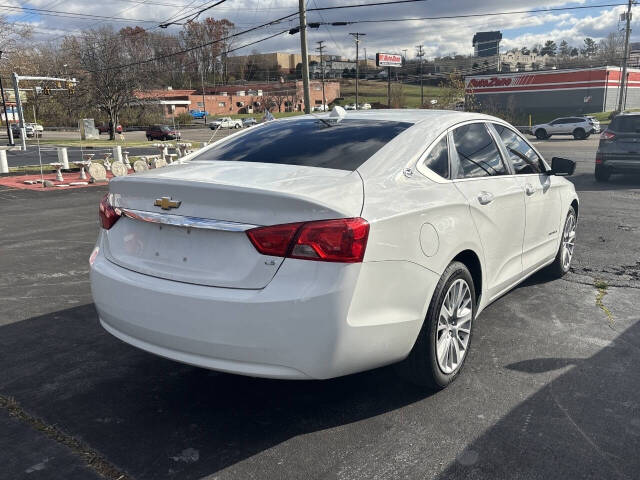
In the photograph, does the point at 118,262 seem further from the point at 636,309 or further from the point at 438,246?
the point at 636,309

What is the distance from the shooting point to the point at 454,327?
3.56 m

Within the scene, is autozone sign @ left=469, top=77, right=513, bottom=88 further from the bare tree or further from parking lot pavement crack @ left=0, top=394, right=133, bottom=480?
parking lot pavement crack @ left=0, top=394, right=133, bottom=480

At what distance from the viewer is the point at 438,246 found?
10.7 ft

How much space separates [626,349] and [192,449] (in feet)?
10.0

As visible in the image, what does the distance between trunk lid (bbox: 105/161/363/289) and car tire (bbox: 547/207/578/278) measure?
11.0ft

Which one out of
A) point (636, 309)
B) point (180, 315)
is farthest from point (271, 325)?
point (636, 309)

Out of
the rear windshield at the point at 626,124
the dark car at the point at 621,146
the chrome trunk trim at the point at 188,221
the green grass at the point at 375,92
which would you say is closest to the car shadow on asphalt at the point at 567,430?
the chrome trunk trim at the point at 188,221

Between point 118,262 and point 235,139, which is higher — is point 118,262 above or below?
below

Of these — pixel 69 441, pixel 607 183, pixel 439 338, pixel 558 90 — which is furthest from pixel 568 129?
pixel 69 441

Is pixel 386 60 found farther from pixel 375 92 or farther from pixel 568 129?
pixel 568 129

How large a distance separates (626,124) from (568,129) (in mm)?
29730

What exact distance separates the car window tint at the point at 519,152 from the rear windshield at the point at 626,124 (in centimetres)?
1001

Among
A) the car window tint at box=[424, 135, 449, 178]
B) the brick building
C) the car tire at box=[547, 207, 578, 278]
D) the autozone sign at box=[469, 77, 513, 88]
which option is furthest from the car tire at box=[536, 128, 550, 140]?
the brick building

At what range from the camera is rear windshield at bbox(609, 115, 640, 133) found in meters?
13.3
